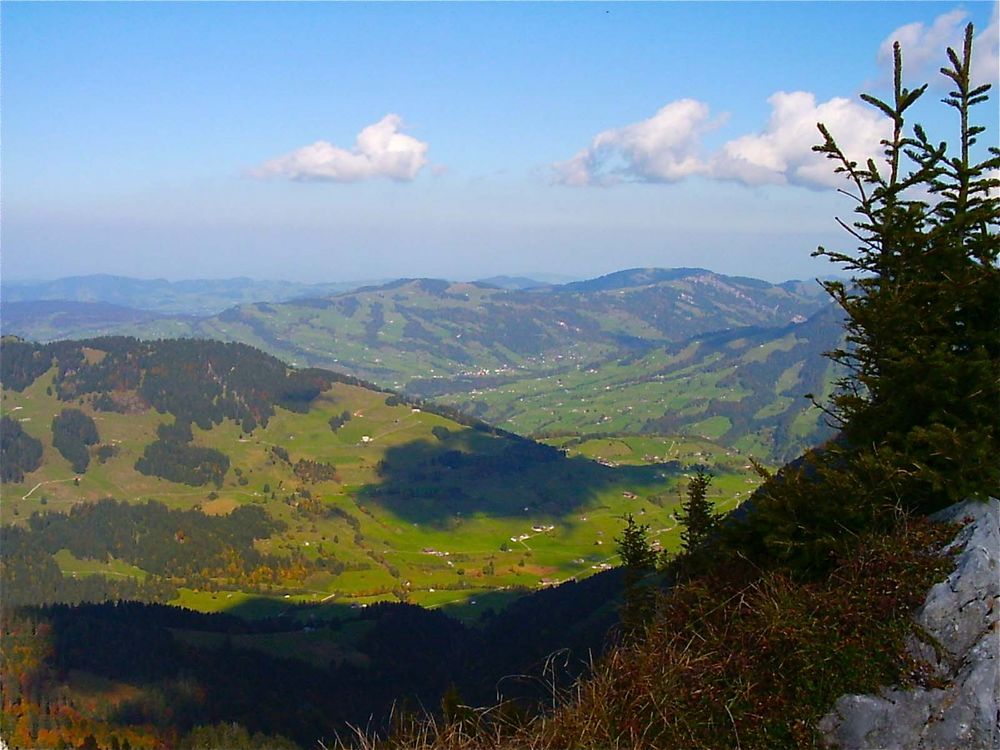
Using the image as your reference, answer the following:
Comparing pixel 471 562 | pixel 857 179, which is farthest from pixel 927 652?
pixel 471 562

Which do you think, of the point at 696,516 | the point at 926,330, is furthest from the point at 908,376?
the point at 696,516

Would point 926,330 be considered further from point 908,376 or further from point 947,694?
point 947,694

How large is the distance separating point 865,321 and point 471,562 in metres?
194

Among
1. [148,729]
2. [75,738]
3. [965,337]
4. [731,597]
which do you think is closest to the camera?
[731,597]

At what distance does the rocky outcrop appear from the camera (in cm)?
943

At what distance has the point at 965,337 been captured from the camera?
12875mm

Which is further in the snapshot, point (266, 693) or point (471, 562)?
point (471, 562)

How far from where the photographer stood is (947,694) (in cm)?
960

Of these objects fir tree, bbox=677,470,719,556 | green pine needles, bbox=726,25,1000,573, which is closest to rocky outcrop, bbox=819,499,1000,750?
green pine needles, bbox=726,25,1000,573

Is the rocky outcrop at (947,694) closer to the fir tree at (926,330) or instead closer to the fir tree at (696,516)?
the fir tree at (926,330)

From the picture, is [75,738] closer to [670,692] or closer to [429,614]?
[429,614]

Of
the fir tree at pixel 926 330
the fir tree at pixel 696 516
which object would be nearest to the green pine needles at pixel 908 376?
the fir tree at pixel 926 330

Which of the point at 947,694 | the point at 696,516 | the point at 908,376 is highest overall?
the point at 908,376

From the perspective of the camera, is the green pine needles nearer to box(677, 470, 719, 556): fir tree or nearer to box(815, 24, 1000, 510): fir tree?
box(815, 24, 1000, 510): fir tree
